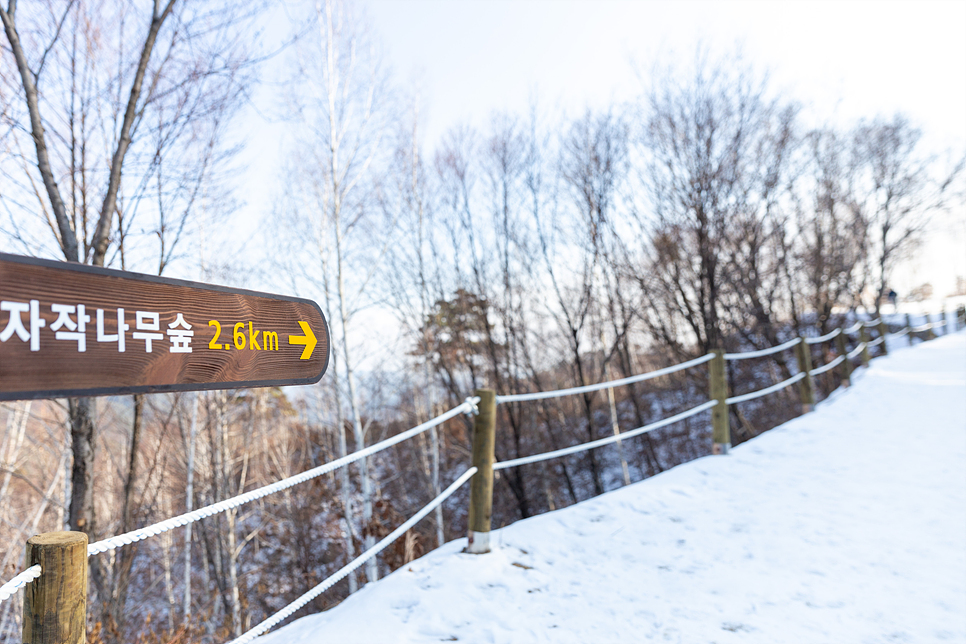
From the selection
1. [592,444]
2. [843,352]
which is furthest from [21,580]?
[843,352]

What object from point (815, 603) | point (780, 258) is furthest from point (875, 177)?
point (815, 603)

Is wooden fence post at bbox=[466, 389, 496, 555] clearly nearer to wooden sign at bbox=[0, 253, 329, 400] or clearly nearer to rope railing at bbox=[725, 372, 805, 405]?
wooden sign at bbox=[0, 253, 329, 400]

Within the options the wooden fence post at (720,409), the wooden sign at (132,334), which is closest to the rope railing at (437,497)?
the wooden fence post at (720,409)

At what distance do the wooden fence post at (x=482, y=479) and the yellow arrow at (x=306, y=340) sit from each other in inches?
56.7

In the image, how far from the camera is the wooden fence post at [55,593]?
1.17m

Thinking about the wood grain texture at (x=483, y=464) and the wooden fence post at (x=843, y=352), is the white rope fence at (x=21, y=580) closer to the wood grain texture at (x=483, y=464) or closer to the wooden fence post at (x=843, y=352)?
the wood grain texture at (x=483, y=464)

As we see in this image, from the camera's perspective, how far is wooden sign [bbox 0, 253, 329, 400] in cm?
100

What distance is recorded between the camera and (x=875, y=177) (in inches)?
680

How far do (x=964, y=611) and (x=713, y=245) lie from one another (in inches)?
392

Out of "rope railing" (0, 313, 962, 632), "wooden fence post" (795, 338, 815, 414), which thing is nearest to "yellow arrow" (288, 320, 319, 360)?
"rope railing" (0, 313, 962, 632)

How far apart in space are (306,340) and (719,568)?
2.62 metres

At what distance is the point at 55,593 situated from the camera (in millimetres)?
1188

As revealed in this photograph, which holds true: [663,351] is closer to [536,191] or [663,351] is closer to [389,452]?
[536,191]

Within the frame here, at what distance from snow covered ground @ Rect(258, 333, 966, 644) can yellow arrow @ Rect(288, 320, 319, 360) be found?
1.36 m
